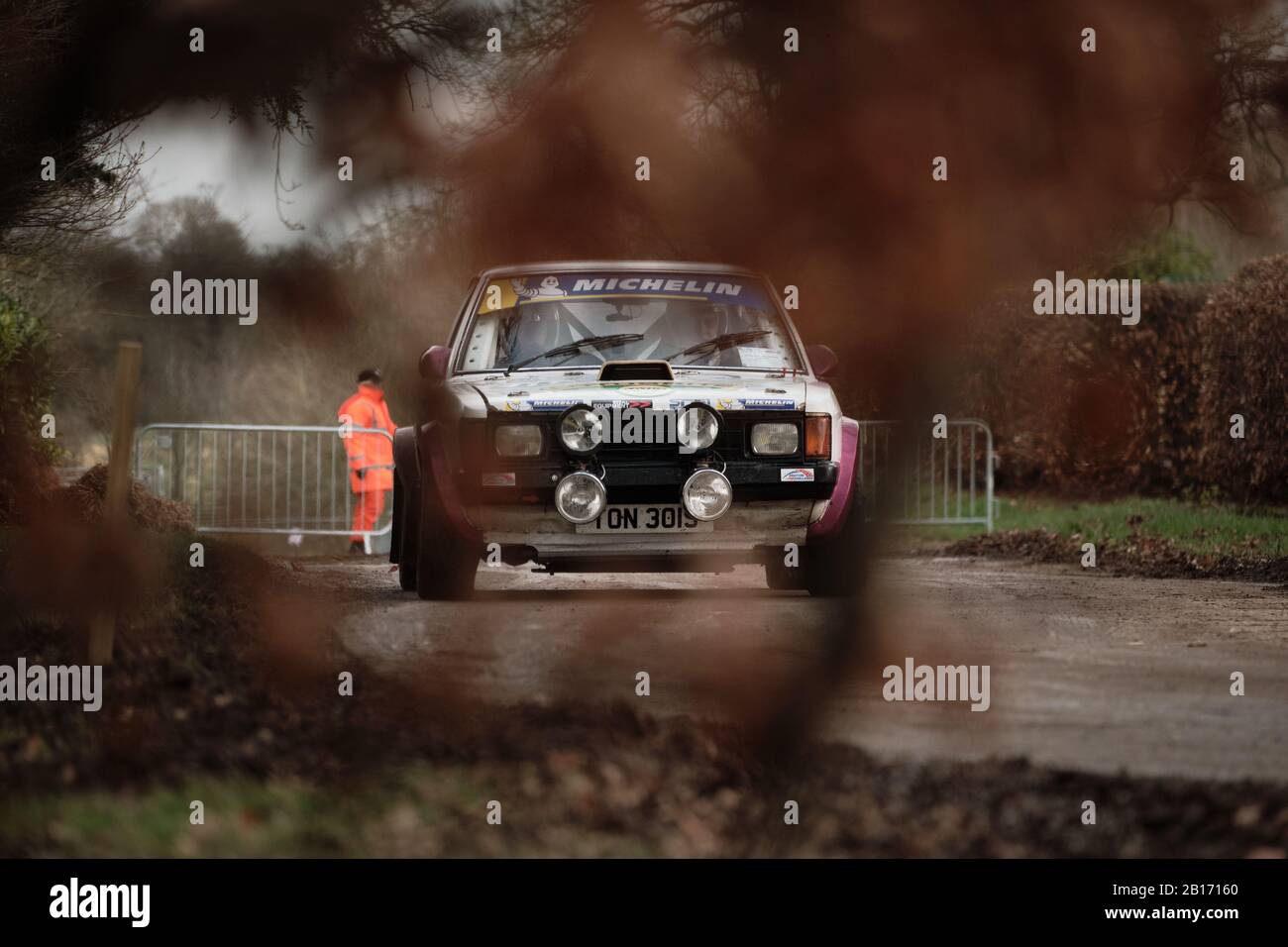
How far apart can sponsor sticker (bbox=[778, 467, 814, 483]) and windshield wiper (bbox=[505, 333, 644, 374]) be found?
1.37m

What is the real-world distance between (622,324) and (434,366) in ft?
4.05

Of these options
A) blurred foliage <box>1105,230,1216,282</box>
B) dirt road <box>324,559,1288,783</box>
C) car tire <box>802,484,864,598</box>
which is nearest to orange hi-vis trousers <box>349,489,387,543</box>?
dirt road <box>324,559,1288,783</box>

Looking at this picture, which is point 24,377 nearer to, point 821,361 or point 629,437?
point 629,437

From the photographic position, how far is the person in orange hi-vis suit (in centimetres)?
1855

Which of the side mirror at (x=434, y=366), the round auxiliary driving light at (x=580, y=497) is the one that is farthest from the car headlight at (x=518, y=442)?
the side mirror at (x=434, y=366)

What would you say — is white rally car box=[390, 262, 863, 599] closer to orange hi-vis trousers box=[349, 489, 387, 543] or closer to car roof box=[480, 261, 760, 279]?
car roof box=[480, 261, 760, 279]

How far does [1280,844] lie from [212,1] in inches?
378

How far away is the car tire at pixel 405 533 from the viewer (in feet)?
39.6

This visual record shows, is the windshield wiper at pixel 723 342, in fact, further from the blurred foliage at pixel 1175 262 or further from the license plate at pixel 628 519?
the blurred foliage at pixel 1175 262

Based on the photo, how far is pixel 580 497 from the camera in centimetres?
1056

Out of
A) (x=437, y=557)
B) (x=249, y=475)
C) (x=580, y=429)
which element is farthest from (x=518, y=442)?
(x=249, y=475)

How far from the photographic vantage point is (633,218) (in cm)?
1598

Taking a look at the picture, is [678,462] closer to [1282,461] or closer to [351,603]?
[351,603]
